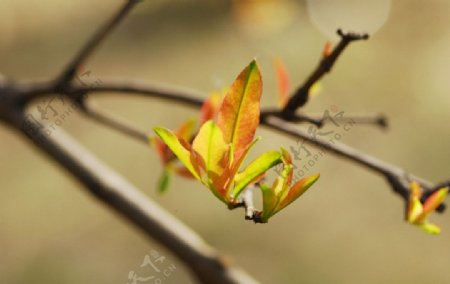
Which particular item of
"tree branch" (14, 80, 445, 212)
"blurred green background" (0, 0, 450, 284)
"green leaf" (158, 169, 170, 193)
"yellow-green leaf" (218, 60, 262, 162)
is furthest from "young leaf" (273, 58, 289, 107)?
"blurred green background" (0, 0, 450, 284)

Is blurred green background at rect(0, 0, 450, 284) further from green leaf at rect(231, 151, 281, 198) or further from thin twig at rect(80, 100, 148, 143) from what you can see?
green leaf at rect(231, 151, 281, 198)

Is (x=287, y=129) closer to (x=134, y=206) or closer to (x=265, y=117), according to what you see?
(x=265, y=117)

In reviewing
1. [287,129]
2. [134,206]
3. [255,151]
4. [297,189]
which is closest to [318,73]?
[287,129]

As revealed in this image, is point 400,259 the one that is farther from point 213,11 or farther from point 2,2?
point 2,2

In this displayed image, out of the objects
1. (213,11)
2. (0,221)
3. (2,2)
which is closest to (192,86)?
(213,11)

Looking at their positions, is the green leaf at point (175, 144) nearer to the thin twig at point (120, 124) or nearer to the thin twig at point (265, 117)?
the thin twig at point (265, 117)

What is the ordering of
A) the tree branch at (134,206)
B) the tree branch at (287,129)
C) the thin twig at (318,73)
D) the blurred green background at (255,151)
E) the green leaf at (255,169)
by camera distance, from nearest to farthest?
the green leaf at (255,169), the thin twig at (318,73), the tree branch at (287,129), the tree branch at (134,206), the blurred green background at (255,151)

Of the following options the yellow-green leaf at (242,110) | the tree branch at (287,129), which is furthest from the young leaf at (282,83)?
the yellow-green leaf at (242,110)
